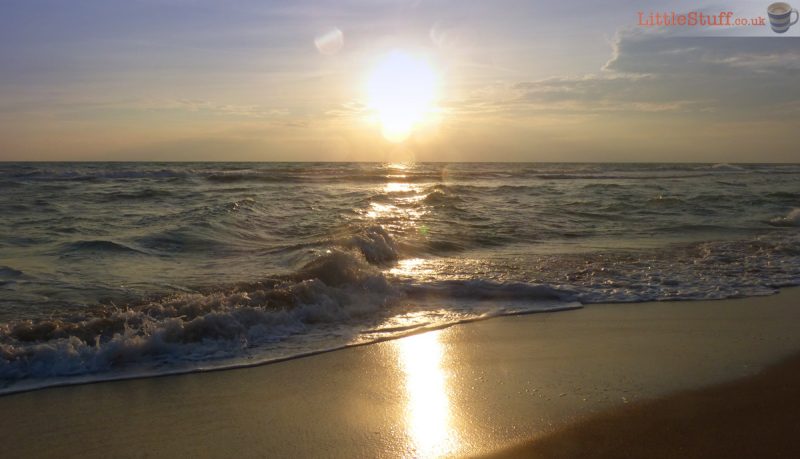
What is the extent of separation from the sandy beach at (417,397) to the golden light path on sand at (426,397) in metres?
0.01

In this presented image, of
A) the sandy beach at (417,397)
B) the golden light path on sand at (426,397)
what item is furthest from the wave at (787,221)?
the golden light path on sand at (426,397)

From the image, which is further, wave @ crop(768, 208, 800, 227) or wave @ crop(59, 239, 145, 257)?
wave @ crop(768, 208, 800, 227)

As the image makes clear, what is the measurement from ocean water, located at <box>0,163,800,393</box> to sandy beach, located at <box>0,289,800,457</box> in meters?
0.44

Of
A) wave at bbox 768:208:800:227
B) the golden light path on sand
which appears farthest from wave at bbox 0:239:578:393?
wave at bbox 768:208:800:227

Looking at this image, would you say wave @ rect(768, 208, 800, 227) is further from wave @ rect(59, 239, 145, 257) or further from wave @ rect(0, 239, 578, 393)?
wave @ rect(59, 239, 145, 257)

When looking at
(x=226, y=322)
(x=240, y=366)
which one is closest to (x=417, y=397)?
(x=240, y=366)

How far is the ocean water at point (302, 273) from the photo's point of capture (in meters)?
4.95

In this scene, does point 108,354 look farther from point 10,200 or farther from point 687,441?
point 10,200

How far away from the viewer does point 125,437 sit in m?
3.29

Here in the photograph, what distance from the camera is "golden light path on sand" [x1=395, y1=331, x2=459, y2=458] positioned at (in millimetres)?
3154

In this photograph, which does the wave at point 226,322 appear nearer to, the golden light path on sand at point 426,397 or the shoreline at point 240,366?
the shoreline at point 240,366

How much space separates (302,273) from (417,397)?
381cm

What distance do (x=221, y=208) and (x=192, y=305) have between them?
31.0 feet

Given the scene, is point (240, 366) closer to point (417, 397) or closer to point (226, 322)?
point (226, 322)
